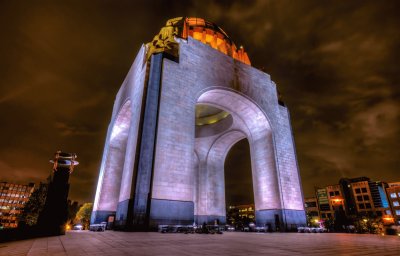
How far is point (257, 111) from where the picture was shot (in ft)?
70.3

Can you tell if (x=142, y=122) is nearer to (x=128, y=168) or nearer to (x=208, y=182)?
(x=128, y=168)

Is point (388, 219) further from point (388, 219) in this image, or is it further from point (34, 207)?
point (34, 207)

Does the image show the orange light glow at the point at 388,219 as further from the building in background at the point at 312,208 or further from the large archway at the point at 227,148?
the large archway at the point at 227,148

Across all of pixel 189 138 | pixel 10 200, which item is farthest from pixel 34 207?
pixel 10 200

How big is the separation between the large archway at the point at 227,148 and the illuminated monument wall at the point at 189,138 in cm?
10

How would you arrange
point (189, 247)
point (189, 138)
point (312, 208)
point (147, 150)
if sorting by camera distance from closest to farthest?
point (189, 247), point (147, 150), point (189, 138), point (312, 208)

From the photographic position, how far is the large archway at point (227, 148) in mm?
19891

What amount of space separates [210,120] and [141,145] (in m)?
17.0

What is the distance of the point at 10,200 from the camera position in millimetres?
93625

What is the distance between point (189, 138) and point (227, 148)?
15.6 meters

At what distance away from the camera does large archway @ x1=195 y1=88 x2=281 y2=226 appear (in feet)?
65.3

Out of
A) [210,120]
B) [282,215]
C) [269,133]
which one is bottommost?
[282,215]

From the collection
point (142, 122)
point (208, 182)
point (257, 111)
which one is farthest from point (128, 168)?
point (208, 182)

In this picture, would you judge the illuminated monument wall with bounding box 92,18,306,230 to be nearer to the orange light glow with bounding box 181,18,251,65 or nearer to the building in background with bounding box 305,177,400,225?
the orange light glow with bounding box 181,18,251,65
